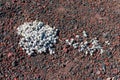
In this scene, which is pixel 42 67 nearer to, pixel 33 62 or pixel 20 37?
pixel 33 62

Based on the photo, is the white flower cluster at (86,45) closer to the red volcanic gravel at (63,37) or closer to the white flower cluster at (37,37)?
the red volcanic gravel at (63,37)

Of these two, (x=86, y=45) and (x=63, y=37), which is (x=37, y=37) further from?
(x=86, y=45)

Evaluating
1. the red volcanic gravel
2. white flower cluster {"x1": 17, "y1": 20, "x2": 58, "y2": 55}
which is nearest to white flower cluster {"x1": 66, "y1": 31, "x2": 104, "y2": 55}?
the red volcanic gravel

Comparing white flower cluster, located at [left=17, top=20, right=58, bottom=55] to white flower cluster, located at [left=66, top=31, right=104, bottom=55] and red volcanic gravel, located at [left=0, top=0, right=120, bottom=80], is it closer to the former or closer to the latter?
red volcanic gravel, located at [left=0, top=0, right=120, bottom=80]

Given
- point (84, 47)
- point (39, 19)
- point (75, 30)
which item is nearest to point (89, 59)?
point (84, 47)

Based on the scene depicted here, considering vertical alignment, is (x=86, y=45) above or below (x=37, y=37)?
below

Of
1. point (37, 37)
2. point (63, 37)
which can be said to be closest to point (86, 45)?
point (63, 37)
